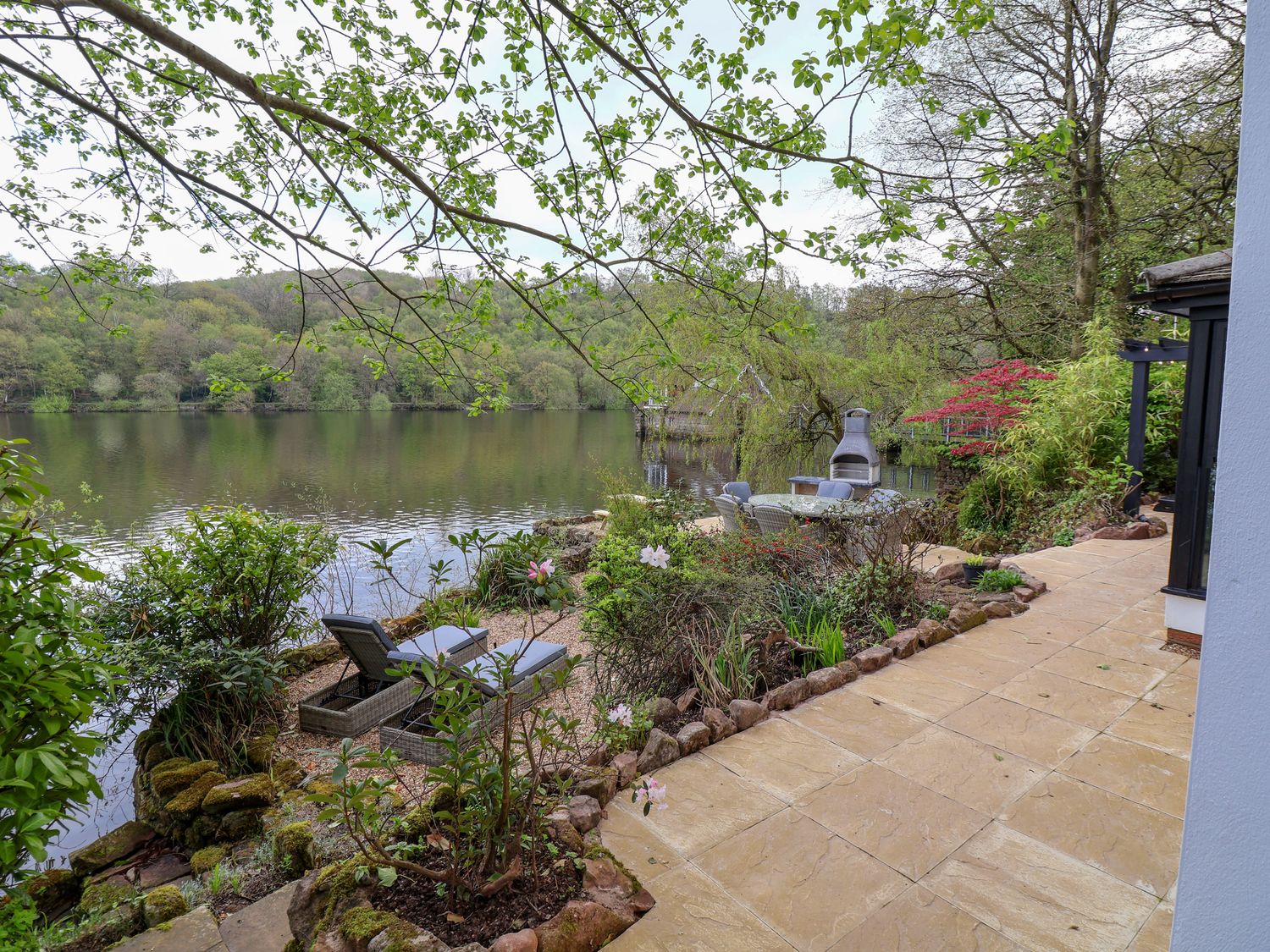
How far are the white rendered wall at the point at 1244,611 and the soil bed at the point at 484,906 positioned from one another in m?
1.45

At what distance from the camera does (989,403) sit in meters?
8.59

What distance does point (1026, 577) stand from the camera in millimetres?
4973

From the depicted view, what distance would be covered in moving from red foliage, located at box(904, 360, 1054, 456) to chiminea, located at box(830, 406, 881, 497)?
1104 mm

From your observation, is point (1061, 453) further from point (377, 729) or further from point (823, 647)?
point (377, 729)

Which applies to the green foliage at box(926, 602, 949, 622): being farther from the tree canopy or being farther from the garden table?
the tree canopy

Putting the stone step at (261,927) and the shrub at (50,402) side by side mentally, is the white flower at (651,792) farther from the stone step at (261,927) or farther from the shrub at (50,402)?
the shrub at (50,402)

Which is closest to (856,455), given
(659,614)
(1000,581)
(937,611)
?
(1000,581)

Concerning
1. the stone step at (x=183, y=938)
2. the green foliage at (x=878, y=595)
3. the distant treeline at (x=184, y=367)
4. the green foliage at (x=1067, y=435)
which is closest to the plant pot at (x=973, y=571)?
the green foliage at (x=878, y=595)

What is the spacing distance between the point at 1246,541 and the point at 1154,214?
470 inches

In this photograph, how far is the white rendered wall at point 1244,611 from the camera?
2.57 feet

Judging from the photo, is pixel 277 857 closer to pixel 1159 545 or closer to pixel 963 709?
pixel 963 709

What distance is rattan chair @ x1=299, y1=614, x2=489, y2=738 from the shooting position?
3.70m

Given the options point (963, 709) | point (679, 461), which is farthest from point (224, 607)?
point (679, 461)

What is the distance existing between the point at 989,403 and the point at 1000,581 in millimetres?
4655
